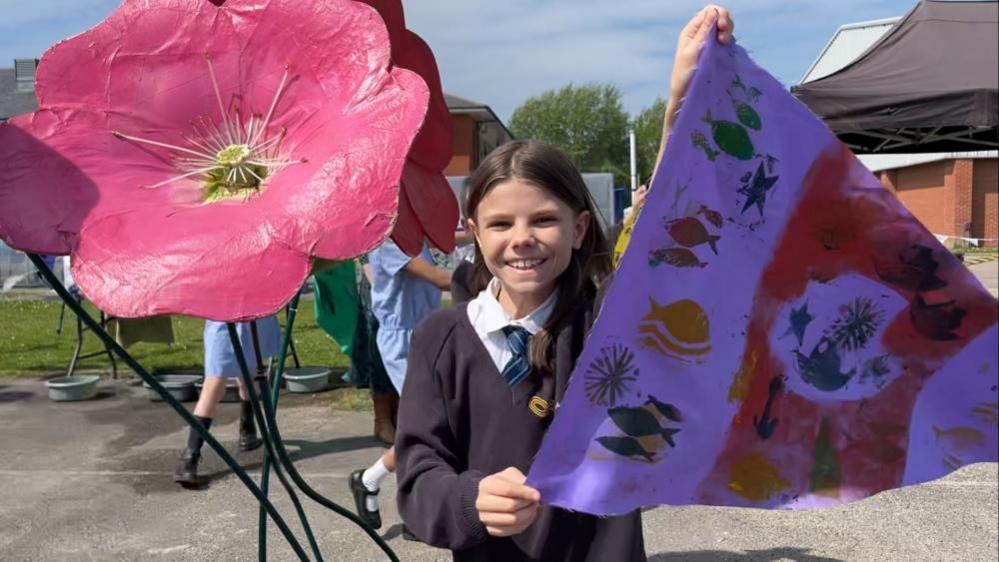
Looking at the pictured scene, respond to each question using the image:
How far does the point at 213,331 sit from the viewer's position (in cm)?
410

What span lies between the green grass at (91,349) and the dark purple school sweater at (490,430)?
5.65m

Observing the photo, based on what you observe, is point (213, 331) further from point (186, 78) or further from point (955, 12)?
point (955, 12)

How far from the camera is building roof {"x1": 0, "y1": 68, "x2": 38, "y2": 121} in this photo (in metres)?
1.34

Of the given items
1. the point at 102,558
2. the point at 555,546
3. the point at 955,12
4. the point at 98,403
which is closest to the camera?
the point at 555,546

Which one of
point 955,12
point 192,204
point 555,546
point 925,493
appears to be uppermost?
point 955,12

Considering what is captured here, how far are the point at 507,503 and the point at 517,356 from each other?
336mm

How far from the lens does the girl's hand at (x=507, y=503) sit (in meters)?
1.10

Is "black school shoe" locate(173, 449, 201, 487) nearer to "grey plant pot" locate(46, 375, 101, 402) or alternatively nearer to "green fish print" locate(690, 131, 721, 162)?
"grey plant pot" locate(46, 375, 101, 402)

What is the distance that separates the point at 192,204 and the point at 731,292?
30.5 inches

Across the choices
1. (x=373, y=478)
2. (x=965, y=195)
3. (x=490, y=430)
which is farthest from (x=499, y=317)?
(x=965, y=195)

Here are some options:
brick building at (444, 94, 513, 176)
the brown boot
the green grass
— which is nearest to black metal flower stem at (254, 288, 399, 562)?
the brown boot

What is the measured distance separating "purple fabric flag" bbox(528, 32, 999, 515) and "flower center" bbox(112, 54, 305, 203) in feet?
1.74

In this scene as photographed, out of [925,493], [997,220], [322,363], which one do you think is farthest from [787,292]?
[997,220]

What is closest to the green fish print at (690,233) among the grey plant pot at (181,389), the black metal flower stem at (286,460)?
the black metal flower stem at (286,460)
